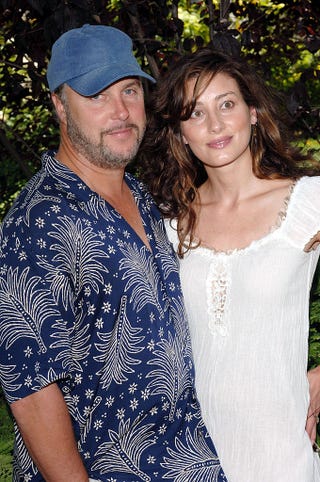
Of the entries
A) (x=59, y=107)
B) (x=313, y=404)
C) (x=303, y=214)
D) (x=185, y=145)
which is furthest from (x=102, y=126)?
(x=313, y=404)

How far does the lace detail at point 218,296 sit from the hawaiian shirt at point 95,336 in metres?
0.17

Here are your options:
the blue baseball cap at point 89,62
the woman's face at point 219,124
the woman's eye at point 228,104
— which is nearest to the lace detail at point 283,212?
the woman's face at point 219,124

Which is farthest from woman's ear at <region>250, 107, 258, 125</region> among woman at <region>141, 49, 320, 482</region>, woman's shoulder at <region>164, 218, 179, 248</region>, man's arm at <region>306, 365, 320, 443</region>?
man's arm at <region>306, 365, 320, 443</region>

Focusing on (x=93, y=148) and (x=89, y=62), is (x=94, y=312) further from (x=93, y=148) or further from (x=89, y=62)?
(x=89, y=62)

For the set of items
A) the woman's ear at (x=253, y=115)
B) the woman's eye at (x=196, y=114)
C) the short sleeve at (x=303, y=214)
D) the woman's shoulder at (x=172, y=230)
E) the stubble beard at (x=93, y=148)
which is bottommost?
the short sleeve at (x=303, y=214)

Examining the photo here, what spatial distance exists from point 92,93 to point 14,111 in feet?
10.7

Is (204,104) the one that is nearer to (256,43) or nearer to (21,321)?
(21,321)

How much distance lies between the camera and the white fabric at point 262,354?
288 centimetres

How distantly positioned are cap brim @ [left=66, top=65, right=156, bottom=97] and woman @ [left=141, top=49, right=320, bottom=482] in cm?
42

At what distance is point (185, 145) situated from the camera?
356 cm

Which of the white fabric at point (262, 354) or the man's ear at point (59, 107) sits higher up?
the man's ear at point (59, 107)

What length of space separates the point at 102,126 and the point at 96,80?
17cm

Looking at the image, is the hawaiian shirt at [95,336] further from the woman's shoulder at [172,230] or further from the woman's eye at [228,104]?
the woman's eye at [228,104]

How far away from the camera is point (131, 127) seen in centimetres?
298
